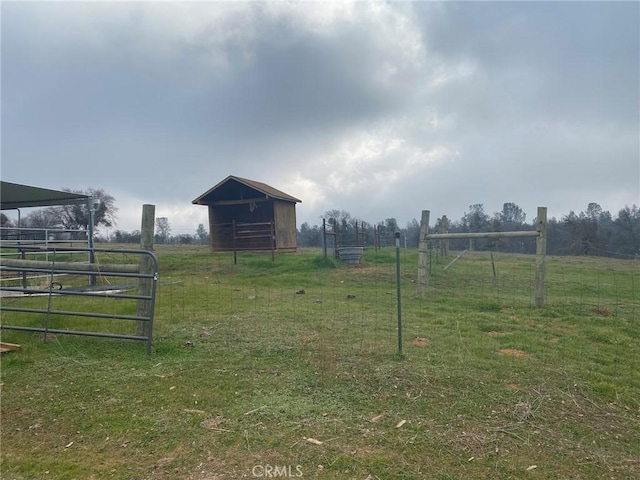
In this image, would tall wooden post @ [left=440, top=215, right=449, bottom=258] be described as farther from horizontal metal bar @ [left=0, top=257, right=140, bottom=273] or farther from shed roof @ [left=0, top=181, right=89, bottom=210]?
horizontal metal bar @ [left=0, top=257, right=140, bottom=273]

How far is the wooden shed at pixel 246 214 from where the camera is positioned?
1930 centimetres

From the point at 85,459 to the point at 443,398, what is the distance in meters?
2.72

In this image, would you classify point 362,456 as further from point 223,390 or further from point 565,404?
point 565,404

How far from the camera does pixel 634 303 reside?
838 centimetres

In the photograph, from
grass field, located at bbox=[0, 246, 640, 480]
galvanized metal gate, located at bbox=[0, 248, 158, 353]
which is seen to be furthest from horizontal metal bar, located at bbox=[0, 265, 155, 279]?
grass field, located at bbox=[0, 246, 640, 480]

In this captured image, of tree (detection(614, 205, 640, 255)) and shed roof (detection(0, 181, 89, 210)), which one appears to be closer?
shed roof (detection(0, 181, 89, 210))

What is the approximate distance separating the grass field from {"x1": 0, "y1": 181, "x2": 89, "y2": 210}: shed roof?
448cm

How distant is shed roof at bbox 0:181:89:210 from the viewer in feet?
30.0

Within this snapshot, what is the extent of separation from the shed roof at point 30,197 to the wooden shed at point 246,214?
27.8ft

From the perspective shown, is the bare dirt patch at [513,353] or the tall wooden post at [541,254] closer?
the bare dirt patch at [513,353]

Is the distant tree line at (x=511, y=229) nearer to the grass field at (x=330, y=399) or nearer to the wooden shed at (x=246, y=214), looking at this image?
the wooden shed at (x=246, y=214)

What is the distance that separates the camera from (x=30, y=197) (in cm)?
1038

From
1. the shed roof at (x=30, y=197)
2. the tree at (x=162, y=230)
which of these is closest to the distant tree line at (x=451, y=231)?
the tree at (x=162, y=230)

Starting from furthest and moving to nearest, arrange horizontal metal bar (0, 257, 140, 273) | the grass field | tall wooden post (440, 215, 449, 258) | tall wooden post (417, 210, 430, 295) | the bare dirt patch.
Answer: tall wooden post (440, 215, 449, 258) → tall wooden post (417, 210, 430, 295) → horizontal metal bar (0, 257, 140, 273) → the bare dirt patch → the grass field
